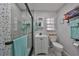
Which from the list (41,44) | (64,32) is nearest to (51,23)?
(64,32)

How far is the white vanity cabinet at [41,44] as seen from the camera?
9.48ft

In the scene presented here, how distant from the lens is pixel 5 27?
111 centimetres

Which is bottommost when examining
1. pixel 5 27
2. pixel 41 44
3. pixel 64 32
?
pixel 41 44

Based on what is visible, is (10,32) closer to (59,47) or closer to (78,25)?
(78,25)

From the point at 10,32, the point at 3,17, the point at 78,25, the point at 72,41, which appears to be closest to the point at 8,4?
the point at 3,17

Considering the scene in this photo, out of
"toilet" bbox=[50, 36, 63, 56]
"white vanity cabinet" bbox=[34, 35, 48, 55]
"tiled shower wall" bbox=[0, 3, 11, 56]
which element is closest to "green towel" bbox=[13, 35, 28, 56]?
"tiled shower wall" bbox=[0, 3, 11, 56]

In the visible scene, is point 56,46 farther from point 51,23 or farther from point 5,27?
point 5,27

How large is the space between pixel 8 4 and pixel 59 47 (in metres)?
1.78

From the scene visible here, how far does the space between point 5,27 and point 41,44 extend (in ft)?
6.40

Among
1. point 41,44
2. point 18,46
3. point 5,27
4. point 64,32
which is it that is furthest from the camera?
point 41,44

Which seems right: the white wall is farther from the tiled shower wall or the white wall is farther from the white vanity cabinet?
the tiled shower wall

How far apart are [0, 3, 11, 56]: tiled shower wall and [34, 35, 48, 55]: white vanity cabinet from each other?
1.87m

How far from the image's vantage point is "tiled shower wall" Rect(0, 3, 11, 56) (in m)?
1.10

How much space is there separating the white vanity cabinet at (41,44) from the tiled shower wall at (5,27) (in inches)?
73.5
